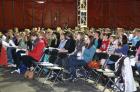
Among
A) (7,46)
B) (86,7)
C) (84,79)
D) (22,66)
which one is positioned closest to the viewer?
(84,79)

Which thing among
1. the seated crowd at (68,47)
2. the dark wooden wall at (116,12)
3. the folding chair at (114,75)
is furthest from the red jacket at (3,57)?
the dark wooden wall at (116,12)

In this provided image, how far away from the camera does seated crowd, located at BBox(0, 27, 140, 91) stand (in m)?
10.1

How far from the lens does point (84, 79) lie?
1073 cm

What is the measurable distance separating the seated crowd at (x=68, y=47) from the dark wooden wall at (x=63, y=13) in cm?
721

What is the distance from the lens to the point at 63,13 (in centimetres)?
2248

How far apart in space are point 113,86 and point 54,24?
1354 cm

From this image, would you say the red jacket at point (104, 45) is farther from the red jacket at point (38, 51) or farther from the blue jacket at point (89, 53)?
the red jacket at point (38, 51)

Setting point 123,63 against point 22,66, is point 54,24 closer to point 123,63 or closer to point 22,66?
point 22,66

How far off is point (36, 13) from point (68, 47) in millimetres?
11118

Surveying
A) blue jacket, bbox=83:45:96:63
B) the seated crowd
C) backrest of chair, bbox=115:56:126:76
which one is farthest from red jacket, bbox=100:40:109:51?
backrest of chair, bbox=115:56:126:76

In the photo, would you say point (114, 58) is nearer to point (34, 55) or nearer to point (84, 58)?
point (84, 58)

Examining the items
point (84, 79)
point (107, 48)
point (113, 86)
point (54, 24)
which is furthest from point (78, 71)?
point (54, 24)

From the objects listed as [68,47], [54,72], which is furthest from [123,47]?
[68,47]

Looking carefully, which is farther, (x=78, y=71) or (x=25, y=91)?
(x=78, y=71)
